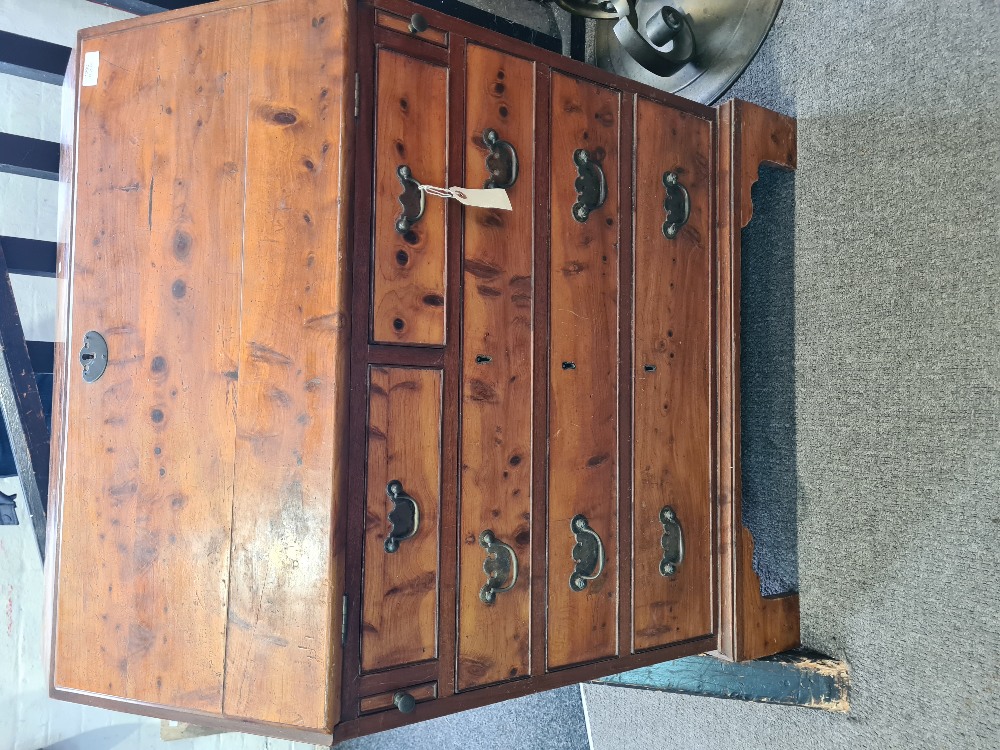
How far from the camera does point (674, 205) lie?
1.72 meters

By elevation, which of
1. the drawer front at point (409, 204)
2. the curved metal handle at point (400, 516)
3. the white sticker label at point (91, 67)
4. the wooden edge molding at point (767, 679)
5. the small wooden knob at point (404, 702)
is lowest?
the wooden edge molding at point (767, 679)

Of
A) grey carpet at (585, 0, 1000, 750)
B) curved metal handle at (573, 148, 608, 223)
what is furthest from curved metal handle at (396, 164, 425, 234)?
grey carpet at (585, 0, 1000, 750)

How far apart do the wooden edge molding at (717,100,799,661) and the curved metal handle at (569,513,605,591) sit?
1.18 feet

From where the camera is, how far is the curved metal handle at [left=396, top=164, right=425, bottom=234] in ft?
4.31

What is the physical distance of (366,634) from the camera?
4.09 ft

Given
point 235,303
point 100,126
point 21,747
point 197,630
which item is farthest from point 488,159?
point 21,747

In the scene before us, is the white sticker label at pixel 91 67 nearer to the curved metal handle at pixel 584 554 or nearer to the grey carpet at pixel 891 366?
the curved metal handle at pixel 584 554

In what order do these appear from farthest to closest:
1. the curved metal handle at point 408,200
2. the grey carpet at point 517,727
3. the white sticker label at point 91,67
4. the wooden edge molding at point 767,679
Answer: the grey carpet at point 517,727
the wooden edge molding at point 767,679
the white sticker label at point 91,67
the curved metal handle at point 408,200

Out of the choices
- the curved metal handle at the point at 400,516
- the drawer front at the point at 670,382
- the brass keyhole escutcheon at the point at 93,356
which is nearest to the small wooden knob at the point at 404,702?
the curved metal handle at the point at 400,516

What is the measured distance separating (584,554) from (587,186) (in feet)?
2.34

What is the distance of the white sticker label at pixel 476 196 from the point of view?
136 centimetres

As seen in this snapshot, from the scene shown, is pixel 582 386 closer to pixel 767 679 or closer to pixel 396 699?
pixel 396 699

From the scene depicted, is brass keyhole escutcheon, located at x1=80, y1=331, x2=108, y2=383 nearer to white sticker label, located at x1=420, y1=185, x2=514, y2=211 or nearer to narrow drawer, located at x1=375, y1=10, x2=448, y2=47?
white sticker label, located at x1=420, y1=185, x2=514, y2=211

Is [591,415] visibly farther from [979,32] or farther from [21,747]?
[21,747]
